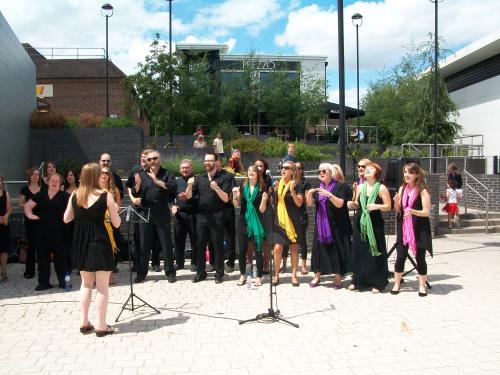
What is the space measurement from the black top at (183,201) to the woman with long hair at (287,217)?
54.2 inches

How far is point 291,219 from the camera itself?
7.72m

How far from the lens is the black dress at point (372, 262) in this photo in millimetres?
7168

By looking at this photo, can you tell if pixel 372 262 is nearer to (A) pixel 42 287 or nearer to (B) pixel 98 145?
(A) pixel 42 287

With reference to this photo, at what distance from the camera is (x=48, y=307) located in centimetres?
651

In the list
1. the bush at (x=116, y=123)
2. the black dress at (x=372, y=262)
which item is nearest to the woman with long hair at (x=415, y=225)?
the black dress at (x=372, y=262)

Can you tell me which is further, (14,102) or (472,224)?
(14,102)

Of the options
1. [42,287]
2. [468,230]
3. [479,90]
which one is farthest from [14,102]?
[479,90]

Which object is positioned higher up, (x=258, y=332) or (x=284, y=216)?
(x=284, y=216)

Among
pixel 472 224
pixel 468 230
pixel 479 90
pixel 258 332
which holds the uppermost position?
pixel 479 90

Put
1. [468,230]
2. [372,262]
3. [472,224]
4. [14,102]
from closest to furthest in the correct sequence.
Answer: [372,262], [468,230], [472,224], [14,102]

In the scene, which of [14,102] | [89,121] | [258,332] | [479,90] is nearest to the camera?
[258,332]

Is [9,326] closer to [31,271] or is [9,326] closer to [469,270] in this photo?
[31,271]

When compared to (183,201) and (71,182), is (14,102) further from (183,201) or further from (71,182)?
(183,201)

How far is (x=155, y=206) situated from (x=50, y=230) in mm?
1567
